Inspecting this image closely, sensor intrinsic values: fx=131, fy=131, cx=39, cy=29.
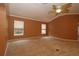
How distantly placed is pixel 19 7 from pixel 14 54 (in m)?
0.90

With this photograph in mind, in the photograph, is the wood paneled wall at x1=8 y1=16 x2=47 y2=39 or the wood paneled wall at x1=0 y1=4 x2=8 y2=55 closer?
the wood paneled wall at x1=0 y1=4 x2=8 y2=55

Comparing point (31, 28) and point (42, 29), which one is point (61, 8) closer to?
point (42, 29)

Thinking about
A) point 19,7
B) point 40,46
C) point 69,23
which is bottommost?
point 40,46

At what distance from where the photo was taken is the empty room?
2.44 meters

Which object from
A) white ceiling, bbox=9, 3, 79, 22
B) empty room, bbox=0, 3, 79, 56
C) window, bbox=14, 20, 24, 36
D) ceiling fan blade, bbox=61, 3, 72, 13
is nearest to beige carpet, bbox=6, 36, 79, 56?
empty room, bbox=0, 3, 79, 56

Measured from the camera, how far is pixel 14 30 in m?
2.46

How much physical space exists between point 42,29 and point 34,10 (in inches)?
15.8

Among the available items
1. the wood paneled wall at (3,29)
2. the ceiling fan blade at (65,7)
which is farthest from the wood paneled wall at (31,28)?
the ceiling fan blade at (65,7)

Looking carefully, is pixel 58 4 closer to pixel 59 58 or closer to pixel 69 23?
pixel 69 23

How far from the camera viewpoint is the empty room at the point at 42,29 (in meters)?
2.44

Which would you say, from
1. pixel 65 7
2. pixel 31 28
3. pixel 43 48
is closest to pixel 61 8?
pixel 65 7

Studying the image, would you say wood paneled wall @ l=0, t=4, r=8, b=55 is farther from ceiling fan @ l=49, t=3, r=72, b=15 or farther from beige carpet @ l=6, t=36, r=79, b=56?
ceiling fan @ l=49, t=3, r=72, b=15

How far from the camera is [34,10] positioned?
8.23 feet

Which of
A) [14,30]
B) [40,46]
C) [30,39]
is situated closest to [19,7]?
[14,30]
